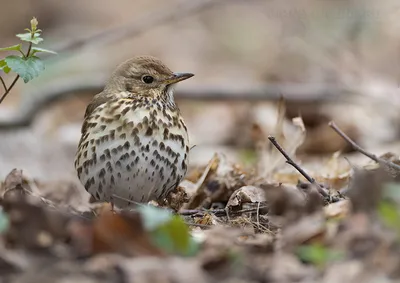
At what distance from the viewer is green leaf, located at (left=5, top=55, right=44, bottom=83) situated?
4.02 m

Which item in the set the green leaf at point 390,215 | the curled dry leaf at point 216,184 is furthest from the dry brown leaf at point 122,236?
the curled dry leaf at point 216,184

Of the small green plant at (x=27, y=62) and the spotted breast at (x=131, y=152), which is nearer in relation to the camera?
the small green plant at (x=27, y=62)

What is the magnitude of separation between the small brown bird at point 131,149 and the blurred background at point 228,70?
1694 millimetres

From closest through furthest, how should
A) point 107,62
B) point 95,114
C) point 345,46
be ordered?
point 95,114 → point 345,46 → point 107,62

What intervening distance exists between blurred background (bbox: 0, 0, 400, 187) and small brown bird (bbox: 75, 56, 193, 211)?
1.69m

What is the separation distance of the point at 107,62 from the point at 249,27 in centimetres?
263

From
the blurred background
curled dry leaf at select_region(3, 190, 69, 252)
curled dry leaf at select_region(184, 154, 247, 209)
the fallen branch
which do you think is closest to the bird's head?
curled dry leaf at select_region(184, 154, 247, 209)

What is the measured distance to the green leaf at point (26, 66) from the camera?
4023 millimetres

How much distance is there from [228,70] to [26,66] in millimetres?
8295

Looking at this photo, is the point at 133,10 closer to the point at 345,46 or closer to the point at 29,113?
the point at 345,46

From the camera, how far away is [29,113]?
26.4 feet

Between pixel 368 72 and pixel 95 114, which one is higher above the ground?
pixel 95 114

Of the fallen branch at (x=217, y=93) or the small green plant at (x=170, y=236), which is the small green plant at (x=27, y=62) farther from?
the fallen branch at (x=217, y=93)

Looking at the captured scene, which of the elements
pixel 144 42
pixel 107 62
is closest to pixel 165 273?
pixel 107 62
